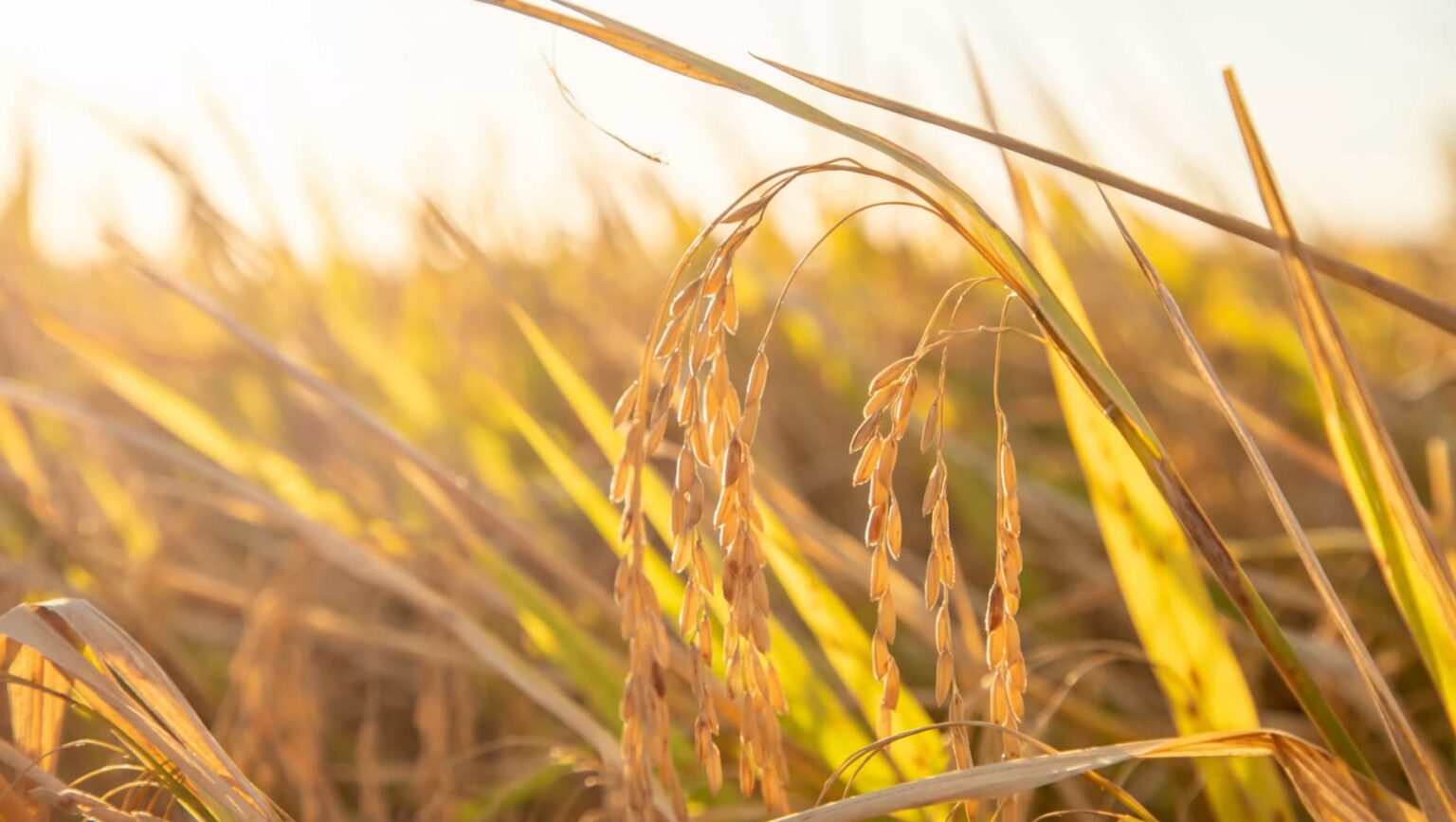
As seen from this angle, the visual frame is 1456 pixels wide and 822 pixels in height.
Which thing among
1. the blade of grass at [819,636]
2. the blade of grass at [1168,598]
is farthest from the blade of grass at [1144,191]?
the blade of grass at [819,636]

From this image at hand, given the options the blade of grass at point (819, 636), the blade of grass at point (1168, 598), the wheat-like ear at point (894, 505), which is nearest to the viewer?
the wheat-like ear at point (894, 505)

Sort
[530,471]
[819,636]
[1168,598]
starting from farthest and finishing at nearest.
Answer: [530,471], [819,636], [1168,598]

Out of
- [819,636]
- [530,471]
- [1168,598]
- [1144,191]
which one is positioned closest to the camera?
[1144,191]

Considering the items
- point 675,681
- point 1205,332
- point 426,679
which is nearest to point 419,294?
point 426,679

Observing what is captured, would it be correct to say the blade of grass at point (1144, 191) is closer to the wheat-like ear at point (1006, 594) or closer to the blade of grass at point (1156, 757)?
the wheat-like ear at point (1006, 594)

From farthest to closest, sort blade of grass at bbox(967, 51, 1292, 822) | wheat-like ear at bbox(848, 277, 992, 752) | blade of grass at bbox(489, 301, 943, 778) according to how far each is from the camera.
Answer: blade of grass at bbox(489, 301, 943, 778) < blade of grass at bbox(967, 51, 1292, 822) < wheat-like ear at bbox(848, 277, 992, 752)

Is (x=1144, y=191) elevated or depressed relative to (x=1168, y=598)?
elevated

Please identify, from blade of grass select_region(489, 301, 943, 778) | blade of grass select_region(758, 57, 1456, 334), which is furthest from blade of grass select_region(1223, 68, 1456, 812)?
blade of grass select_region(489, 301, 943, 778)

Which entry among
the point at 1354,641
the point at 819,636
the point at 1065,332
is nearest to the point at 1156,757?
the point at 1354,641

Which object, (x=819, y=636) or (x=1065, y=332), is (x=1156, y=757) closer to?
(x=1065, y=332)

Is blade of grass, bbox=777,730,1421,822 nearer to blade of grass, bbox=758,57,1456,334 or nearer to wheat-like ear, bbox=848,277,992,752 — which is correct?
wheat-like ear, bbox=848,277,992,752

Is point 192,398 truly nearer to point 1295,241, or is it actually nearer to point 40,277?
point 40,277

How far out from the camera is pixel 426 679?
1.35 metres

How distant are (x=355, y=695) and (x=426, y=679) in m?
0.29
